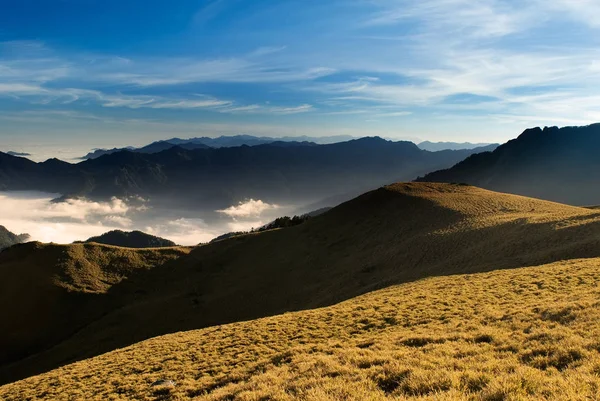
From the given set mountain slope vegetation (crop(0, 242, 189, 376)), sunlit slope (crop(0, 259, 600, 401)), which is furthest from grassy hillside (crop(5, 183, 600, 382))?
sunlit slope (crop(0, 259, 600, 401))

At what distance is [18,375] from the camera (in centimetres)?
5053

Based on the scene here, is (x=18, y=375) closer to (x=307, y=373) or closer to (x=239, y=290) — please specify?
(x=239, y=290)

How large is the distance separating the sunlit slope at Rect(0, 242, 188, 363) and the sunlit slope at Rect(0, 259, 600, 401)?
4812 cm

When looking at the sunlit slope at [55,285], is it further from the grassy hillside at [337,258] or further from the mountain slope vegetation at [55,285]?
the grassy hillside at [337,258]

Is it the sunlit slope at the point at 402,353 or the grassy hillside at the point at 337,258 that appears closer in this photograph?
the sunlit slope at the point at 402,353

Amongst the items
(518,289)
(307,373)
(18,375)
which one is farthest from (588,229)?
(18,375)

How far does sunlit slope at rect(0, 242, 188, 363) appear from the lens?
204 ft

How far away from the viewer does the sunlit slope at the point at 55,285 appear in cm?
6209

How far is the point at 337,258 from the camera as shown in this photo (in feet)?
211

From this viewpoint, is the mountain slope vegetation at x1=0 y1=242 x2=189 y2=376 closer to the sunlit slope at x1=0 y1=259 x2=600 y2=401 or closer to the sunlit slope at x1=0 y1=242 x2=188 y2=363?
the sunlit slope at x1=0 y1=242 x2=188 y2=363

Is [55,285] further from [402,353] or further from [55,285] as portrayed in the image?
[402,353]

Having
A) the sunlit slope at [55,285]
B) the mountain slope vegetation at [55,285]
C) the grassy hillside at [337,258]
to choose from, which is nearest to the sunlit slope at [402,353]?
the grassy hillside at [337,258]

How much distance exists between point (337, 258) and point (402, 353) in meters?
51.3

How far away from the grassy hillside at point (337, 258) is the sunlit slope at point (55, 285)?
216 centimetres
